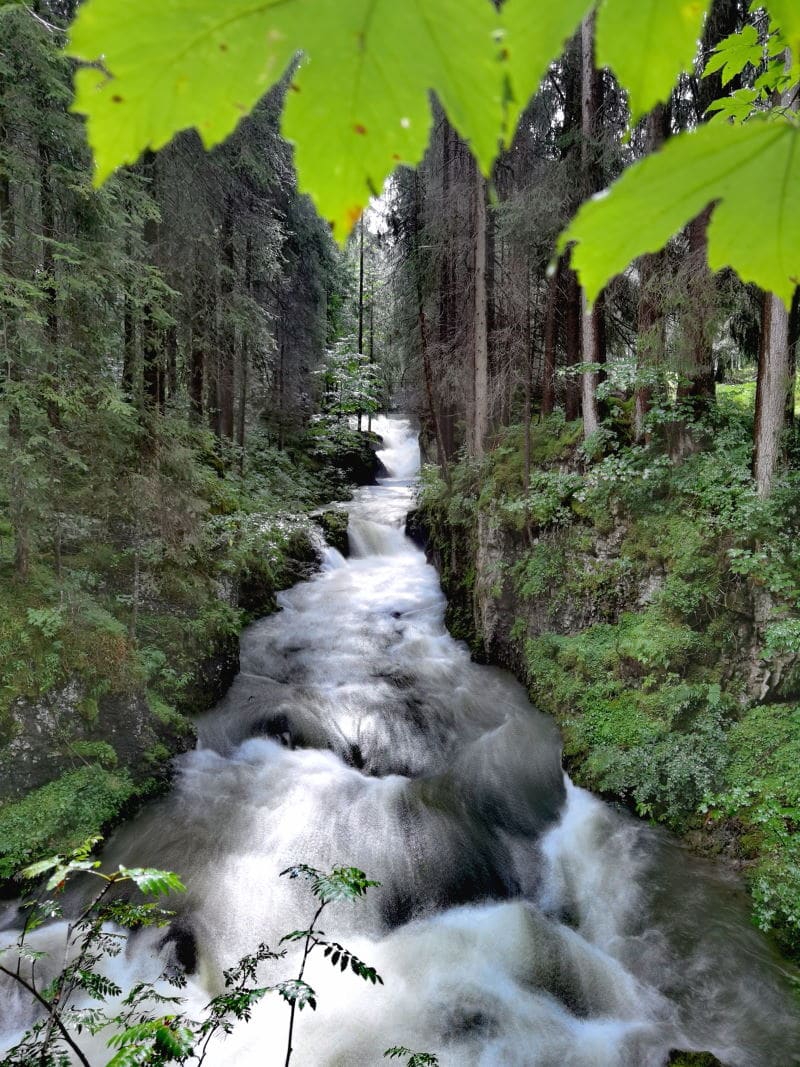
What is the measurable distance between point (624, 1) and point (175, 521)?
8.29 metres

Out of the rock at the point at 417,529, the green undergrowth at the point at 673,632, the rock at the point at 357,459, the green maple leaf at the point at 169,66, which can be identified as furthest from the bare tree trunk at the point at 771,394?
the rock at the point at 357,459

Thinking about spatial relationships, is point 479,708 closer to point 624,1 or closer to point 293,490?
point 624,1

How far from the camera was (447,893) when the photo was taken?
5.86m

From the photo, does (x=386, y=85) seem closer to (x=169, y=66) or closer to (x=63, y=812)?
(x=169, y=66)

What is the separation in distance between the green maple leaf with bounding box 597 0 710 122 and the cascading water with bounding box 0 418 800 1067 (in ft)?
18.9

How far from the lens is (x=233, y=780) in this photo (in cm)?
733

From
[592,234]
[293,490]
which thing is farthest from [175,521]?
[293,490]

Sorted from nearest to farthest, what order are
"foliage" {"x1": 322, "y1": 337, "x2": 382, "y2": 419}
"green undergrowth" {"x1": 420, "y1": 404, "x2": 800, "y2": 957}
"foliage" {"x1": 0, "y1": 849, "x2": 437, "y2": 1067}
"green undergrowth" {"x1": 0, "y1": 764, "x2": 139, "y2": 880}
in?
"foliage" {"x1": 0, "y1": 849, "x2": 437, "y2": 1067}
"green undergrowth" {"x1": 0, "y1": 764, "x2": 139, "y2": 880}
"green undergrowth" {"x1": 420, "y1": 404, "x2": 800, "y2": 957}
"foliage" {"x1": 322, "y1": 337, "x2": 382, "y2": 419}

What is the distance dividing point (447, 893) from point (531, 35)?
6798 millimetres

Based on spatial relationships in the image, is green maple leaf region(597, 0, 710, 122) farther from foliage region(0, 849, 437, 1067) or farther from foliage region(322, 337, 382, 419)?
foliage region(322, 337, 382, 419)

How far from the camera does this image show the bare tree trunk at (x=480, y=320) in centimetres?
1088

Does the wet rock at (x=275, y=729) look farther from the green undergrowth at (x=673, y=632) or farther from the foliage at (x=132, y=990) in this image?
the foliage at (x=132, y=990)

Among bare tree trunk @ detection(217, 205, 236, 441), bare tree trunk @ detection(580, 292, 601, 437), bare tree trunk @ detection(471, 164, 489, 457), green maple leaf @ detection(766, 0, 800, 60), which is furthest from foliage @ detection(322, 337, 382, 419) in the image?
green maple leaf @ detection(766, 0, 800, 60)

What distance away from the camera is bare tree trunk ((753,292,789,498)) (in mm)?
6234
